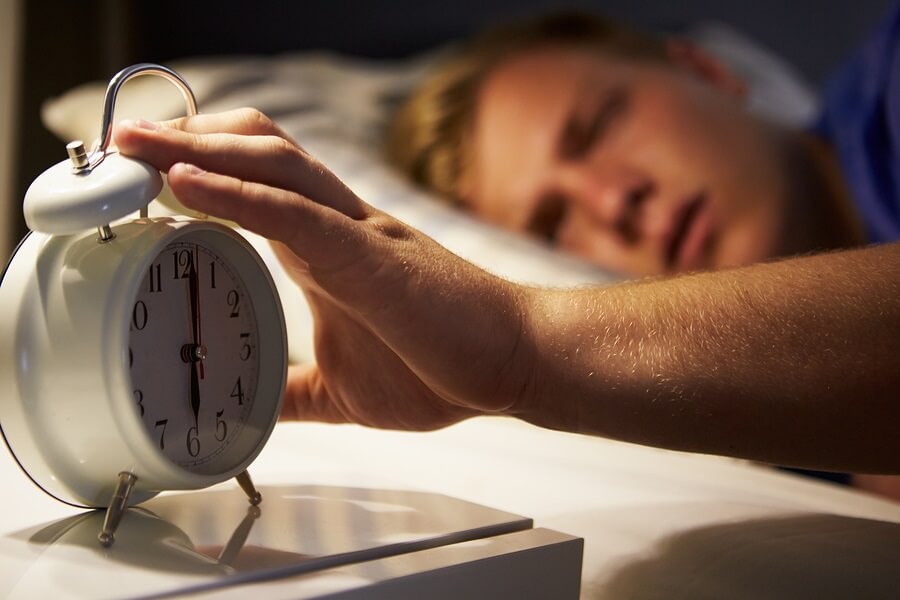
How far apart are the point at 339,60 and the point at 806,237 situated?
1.05 metres

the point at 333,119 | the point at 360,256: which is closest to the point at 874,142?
the point at 333,119

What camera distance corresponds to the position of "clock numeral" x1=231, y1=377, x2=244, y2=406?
637 millimetres

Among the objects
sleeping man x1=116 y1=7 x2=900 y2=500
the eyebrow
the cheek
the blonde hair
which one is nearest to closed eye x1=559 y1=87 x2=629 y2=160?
the eyebrow

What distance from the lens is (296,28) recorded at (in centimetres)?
207

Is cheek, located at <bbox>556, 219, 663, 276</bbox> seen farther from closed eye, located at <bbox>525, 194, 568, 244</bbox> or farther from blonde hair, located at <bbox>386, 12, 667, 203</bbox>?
blonde hair, located at <bbox>386, 12, 667, 203</bbox>

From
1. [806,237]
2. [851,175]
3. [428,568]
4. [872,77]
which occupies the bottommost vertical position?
[428,568]

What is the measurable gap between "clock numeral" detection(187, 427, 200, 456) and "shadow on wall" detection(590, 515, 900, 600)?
0.95ft

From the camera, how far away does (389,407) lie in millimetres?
719

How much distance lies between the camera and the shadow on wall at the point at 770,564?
62 centimetres

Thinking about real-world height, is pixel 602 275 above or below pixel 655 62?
below

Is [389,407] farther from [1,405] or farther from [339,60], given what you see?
[339,60]

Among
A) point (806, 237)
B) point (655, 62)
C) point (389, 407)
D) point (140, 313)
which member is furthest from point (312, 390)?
point (655, 62)

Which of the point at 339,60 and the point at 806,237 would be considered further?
the point at 339,60

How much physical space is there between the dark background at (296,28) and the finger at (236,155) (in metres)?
1.15
